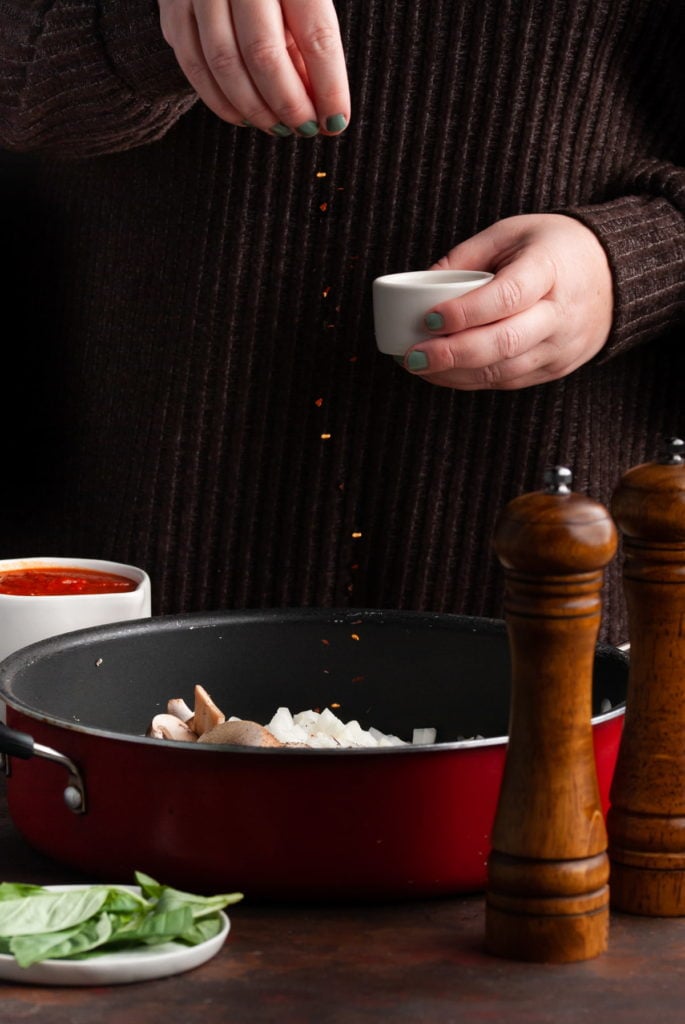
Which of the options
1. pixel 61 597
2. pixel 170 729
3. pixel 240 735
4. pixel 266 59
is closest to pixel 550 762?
pixel 240 735

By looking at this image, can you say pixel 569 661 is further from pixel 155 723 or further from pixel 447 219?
pixel 447 219

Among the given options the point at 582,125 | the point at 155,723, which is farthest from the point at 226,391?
the point at 155,723

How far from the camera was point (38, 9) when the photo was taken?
1.61 m

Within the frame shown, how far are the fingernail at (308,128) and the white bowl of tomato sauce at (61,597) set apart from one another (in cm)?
41

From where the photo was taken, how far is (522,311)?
1.41 metres

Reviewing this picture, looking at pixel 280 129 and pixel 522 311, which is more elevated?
pixel 280 129

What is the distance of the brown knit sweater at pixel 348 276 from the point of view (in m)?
1.62

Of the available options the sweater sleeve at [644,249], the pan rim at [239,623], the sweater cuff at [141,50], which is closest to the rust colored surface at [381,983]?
the pan rim at [239,623]

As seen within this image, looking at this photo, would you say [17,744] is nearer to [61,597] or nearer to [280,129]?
[61,597]

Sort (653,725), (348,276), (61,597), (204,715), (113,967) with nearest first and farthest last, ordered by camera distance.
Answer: (113,967)
(653,725)
(204,715)
(61,597)
(348,276)

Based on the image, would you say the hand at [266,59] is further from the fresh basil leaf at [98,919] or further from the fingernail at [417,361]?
the fresh basil leaf at [98,919]

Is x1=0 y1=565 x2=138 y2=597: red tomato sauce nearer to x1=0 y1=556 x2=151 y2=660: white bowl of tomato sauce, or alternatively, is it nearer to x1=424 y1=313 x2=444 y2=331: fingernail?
x1=0 y1=556 x2=151 y2=660: white bowl of tomato sauce

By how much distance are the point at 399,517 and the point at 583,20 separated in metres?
0.57

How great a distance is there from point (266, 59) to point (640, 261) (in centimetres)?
52
